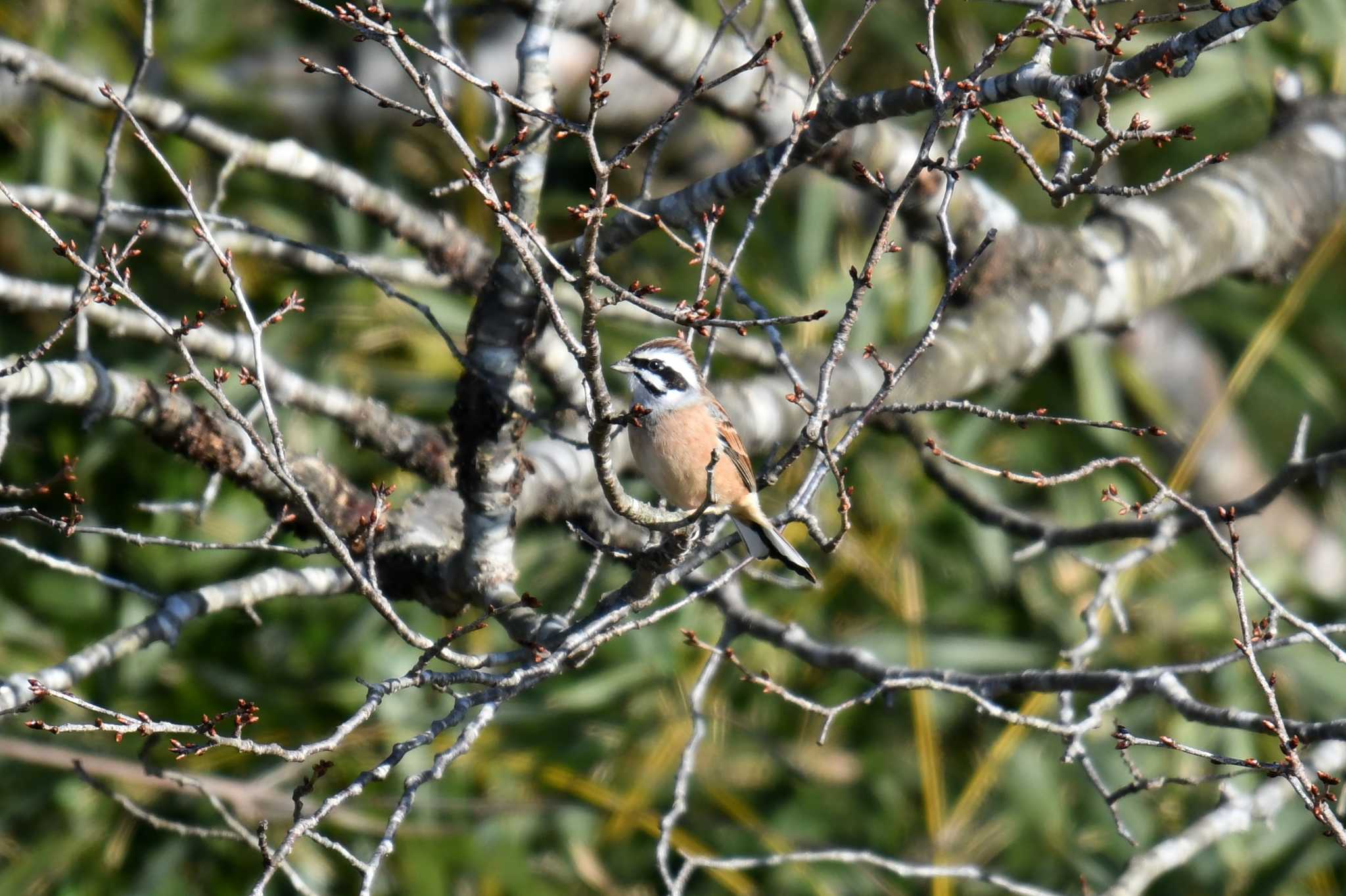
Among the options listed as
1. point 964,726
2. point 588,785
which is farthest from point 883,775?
point 588,785

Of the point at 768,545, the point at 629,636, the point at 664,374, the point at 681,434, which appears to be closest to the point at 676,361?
the point at 664,374

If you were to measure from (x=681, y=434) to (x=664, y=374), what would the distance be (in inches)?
5.9

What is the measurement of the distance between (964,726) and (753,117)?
330 centimetres

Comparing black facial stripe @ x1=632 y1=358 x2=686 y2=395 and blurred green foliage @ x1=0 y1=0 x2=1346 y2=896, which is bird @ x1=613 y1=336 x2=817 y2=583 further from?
blurred green foliage @ x1=0 y1=0 x2=1346 y2=896

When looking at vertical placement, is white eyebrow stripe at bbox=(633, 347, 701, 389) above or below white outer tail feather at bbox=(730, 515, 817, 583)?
above

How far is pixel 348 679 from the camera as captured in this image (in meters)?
4.73

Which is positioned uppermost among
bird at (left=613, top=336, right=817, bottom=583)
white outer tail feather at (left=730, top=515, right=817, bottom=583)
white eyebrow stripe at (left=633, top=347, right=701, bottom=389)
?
white eyebrow stripe at (left=633, top=347, right=701, bottom=389)

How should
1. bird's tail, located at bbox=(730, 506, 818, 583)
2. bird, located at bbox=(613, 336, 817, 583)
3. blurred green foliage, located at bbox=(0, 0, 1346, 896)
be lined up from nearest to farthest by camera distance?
bird's tail, located at bbox=(730, 506, 818, 583) < bird, located at bbox=(613, 336, 817, 583) < blurred green foliage, located at bbox=(0, 0, 1346, 896)

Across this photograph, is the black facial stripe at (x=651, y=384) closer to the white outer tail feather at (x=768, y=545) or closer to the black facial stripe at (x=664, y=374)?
the black facial stripe at (x=664, y=374)

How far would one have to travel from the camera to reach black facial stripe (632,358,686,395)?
2895mm

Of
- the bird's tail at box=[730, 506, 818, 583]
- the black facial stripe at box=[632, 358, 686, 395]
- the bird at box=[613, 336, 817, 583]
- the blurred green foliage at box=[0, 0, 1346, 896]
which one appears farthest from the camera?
the blurred green foliage at box=[0, 0, 1346, 896]

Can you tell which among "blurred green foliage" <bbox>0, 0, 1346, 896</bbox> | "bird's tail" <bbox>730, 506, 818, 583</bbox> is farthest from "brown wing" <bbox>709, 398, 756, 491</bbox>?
"blurred green foliage" <bbox>0, 0, 1346, 896</bbox>

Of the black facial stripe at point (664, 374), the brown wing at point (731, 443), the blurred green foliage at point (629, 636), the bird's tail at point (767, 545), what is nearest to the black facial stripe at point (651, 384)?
the black facial stripe at point (664, 374)

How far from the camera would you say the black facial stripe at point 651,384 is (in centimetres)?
293
